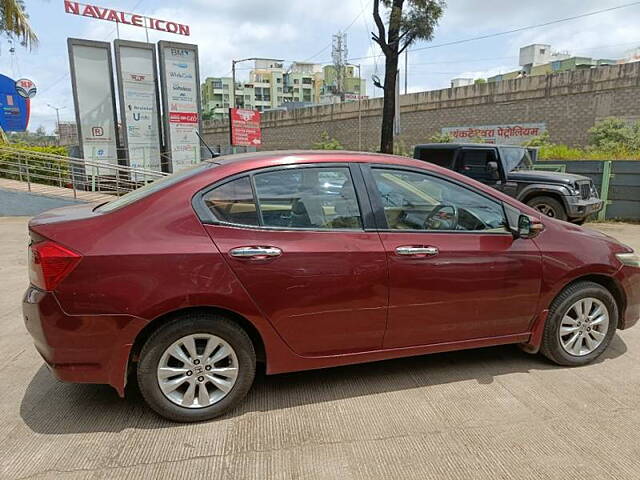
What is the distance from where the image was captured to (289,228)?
2750 mm

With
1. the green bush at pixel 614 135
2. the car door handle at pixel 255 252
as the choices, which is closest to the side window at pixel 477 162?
the car door handle at pixel 255 252

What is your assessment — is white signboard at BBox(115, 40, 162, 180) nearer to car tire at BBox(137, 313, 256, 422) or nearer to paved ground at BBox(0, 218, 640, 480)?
paved ground at BBox(0, 218, 640, 480)

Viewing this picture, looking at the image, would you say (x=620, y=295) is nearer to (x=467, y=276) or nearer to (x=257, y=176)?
(x=467, y=276)

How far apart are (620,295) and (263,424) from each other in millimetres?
2910

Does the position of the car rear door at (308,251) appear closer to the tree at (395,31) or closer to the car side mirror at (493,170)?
the car side mirror at (493,170)

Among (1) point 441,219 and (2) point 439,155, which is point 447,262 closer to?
(1) point 441,219

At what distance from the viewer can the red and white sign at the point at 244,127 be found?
18.6 meters

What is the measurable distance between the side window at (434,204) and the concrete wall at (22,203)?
394 inches

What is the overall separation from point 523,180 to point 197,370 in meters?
8.38

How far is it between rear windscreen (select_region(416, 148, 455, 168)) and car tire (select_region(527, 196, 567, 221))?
182 cm

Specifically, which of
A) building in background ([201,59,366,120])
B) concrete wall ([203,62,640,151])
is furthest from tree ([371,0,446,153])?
building in background ([201,59,366,120])

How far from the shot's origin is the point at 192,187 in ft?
8.88

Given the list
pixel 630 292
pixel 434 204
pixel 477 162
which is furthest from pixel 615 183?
pixel 434 204

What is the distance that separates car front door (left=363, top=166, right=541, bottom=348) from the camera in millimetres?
2934
